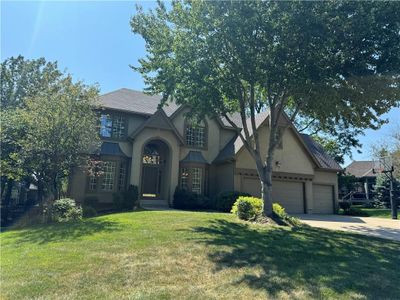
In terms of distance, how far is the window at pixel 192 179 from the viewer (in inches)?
907

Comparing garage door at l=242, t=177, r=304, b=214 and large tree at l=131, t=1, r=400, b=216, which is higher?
large tree at l=131, t=1, r=400, b=216

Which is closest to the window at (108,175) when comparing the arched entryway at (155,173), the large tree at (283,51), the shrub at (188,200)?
the arched entryway at (155,173)

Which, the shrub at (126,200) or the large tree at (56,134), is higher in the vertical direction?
the large tree at (56,134)

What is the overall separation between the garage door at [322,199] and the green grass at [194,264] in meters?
14.7

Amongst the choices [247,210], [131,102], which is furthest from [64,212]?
[131,102]

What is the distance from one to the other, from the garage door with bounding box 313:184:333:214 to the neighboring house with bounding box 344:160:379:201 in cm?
2042

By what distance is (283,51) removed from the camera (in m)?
12.1

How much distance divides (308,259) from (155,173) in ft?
55.5

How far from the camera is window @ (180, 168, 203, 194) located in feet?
75.6

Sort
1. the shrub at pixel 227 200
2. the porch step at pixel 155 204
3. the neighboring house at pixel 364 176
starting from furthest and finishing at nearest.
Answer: the neighboring house at pixel 364 176 < the porch step at pixel 155 204 < the shrub at pixel 227 200

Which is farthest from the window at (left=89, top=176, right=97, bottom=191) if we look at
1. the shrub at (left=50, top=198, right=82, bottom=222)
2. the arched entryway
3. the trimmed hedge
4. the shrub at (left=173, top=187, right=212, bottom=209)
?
the trimmed hedge

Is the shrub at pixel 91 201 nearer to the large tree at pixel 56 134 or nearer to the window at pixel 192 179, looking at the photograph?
the large tree at pixel 56 134

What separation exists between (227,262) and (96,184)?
49.8 ft

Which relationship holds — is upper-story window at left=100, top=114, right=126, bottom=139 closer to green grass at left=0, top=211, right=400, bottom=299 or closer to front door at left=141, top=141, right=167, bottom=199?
front door at left=141, top=141, right=167, bottom=199
